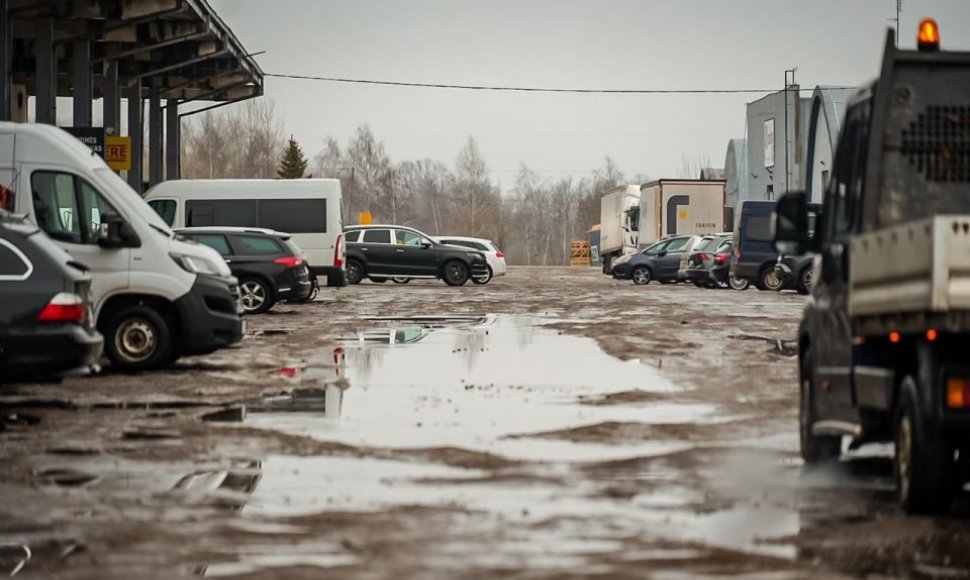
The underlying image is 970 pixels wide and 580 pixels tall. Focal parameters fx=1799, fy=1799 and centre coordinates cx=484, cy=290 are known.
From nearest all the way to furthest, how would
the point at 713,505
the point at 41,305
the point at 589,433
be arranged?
1. the point at 713,505
2. the point at 589,433
3. the point at 41,305

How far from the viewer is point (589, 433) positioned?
1193cm

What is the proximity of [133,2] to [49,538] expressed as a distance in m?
32.5

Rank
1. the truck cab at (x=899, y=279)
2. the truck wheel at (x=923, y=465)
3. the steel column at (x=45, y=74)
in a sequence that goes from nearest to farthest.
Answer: the truck cab at (x=899, y=279) < the truck wheel at (x=923, y=465) < the steel column at (x=45, y=74)

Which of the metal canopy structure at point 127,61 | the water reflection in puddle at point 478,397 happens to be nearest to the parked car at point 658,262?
the metal canopy structure at point 127,61

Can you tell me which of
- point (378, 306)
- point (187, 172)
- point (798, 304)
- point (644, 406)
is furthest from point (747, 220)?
point (187, 172)

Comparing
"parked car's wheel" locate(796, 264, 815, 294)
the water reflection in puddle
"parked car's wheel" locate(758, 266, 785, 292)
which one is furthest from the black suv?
the water reflection in puddle

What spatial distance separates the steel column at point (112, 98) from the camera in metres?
44.6

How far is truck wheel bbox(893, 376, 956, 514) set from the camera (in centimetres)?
802

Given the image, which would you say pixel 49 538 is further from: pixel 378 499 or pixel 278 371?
pixel 278 371

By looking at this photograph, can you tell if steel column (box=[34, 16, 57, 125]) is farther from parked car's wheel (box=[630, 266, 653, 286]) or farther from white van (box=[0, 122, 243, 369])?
parked car's wheel (box=[630, 266, 653, 286])

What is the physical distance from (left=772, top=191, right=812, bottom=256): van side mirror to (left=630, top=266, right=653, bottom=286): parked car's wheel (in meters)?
44.8

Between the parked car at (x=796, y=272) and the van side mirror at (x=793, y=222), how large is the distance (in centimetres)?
3171

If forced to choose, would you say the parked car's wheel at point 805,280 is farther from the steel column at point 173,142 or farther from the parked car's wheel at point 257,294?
the steel column at point 173,142


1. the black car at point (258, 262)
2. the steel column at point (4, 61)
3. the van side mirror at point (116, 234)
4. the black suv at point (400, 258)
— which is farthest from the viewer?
the black suv at point (400, 258)
